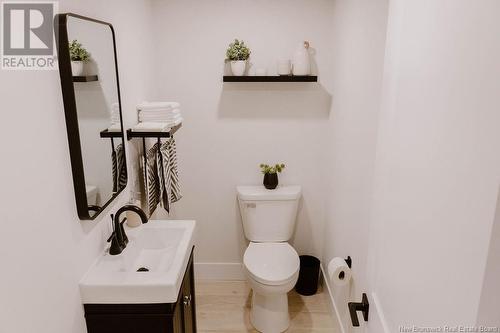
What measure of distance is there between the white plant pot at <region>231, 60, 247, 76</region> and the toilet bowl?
1.25m

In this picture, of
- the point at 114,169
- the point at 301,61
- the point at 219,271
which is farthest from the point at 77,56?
the point at 219,271

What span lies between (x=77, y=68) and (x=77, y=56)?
0.16ft

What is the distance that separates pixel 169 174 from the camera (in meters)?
2.44

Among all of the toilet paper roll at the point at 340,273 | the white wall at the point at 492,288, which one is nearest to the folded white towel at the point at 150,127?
the toilet paper roll at the point at 340,273

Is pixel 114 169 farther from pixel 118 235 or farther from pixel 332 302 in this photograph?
pixel 332 302

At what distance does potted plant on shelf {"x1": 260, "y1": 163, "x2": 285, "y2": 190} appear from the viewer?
9.59 ft

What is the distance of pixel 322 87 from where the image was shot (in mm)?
2859

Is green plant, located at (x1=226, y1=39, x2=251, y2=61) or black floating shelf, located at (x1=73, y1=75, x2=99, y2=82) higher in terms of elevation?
green plant, located at (x1=226, y1=39, x2=251, y2=61)

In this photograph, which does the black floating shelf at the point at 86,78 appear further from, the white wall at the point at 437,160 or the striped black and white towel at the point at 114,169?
the white wall at the point at 437,160

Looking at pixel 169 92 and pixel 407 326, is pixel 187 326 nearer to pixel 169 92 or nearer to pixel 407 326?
pixel 407 326

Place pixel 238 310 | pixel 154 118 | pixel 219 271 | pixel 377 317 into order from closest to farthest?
pixel 377 317
pixel 154 118
pixel 238 310
pixel 219 271

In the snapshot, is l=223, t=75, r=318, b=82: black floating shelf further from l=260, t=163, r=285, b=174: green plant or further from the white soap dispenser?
l=260, t=163, r=285, b=174: green plant

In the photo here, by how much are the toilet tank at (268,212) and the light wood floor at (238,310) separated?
1.62 ft

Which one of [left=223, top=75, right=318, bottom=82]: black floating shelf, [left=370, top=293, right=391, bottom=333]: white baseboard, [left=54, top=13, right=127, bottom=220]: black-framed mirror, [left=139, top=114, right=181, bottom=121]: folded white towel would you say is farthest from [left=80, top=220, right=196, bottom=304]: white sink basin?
[left=223, top=75, right=318, bottom=82]: black floating shelf
